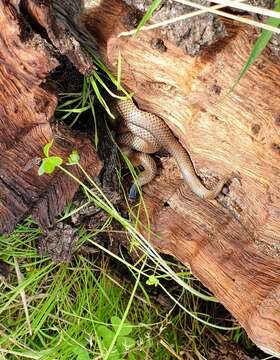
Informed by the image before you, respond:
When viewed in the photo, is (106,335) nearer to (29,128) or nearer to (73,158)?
(73,158)

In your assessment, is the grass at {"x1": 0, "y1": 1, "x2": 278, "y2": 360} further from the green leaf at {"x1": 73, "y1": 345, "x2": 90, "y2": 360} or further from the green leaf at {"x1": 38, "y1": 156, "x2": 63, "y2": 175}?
the green leaf at {"x1": 38, "y1": 156, "x2": 63, "y2": 175}

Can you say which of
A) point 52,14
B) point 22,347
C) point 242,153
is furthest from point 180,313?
point 52,14

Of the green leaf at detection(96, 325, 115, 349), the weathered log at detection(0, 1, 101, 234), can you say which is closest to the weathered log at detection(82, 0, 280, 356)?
the weathered log at detection(0, 1, 101, 234)

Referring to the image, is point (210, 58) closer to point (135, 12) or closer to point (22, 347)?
point (135, 12)

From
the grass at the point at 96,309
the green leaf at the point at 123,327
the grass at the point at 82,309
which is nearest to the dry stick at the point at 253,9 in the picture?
the grass at the point at 96,309

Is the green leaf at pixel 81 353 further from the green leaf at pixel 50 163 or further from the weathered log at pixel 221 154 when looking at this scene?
the green leaf at pixel 50 163

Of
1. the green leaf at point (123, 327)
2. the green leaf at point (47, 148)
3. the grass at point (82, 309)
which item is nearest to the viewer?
the green leaf at point (47, 148)
